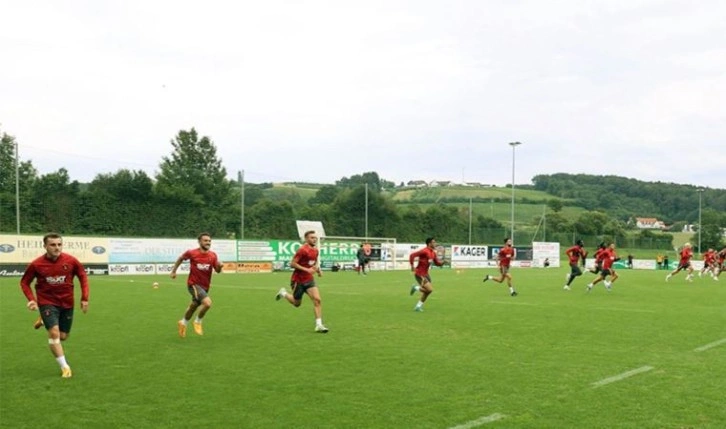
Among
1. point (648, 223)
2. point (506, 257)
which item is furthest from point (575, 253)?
point (648, 223)

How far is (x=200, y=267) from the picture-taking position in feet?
44.5

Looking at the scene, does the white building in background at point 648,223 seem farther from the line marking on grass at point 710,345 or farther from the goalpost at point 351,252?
the line marking on grass at point 710,345

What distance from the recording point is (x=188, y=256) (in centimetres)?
1363

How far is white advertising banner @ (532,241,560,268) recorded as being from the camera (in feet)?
201

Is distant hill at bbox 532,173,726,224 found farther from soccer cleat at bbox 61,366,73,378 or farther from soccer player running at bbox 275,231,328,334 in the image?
soccer cleat at bbox 61,366,73,378

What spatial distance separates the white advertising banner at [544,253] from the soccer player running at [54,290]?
180 feet

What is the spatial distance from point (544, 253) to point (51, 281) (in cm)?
5626

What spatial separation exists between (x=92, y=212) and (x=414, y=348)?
3921cm

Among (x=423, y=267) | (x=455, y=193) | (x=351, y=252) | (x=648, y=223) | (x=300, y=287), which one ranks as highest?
(x=455, y=193)

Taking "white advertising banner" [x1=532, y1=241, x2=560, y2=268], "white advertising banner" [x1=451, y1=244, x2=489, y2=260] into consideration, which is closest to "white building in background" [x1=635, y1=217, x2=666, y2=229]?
"white advertising banner" [x1=532, y1=241, x2=560, y2=268]

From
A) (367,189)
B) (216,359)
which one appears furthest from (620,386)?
(367,189)

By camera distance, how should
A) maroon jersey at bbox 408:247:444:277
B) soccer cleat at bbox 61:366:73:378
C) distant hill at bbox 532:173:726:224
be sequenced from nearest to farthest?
soccer cleat at bbox 61:366:73:378, maroon jersey at bbox 408:247:444:277, distant hill at bbox 532:173:726:224

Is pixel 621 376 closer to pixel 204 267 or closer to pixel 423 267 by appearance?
pixel 204 267

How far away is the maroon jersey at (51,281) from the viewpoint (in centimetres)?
966
